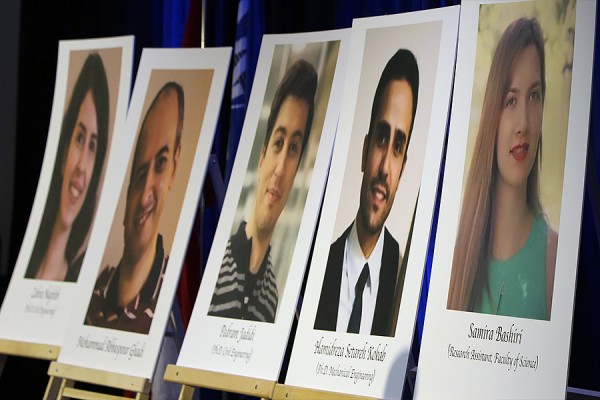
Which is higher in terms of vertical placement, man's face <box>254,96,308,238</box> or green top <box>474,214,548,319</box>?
man's face <box>254,96,308,238</box>

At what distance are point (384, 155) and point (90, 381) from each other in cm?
116

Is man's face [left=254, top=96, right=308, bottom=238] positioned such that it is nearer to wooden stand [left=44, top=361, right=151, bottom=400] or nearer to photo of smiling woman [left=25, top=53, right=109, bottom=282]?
wooden stand [left=44, top=361, right=151, bottom=400]

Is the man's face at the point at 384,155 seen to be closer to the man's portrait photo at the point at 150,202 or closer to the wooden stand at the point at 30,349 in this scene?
the man's portrait photo at the point at 150,202

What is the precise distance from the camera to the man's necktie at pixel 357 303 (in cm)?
261

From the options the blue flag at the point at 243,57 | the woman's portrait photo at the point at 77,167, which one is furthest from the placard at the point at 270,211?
the blue flag at the point at 243,57

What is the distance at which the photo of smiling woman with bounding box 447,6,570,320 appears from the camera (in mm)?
2338

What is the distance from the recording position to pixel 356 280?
2.68m

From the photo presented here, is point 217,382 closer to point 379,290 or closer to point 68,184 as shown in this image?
point 379,290

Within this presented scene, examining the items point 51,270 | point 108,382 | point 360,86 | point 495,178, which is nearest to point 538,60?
point 495,178

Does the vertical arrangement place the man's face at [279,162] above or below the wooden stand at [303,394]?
above

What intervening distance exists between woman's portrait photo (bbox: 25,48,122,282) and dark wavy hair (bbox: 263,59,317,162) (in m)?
0.76

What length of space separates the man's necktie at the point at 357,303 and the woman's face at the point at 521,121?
1.55 feet

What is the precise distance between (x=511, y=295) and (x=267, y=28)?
6.64ft

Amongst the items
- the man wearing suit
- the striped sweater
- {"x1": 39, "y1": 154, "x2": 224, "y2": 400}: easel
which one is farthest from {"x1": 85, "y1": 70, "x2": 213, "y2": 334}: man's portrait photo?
the man wearing suit
